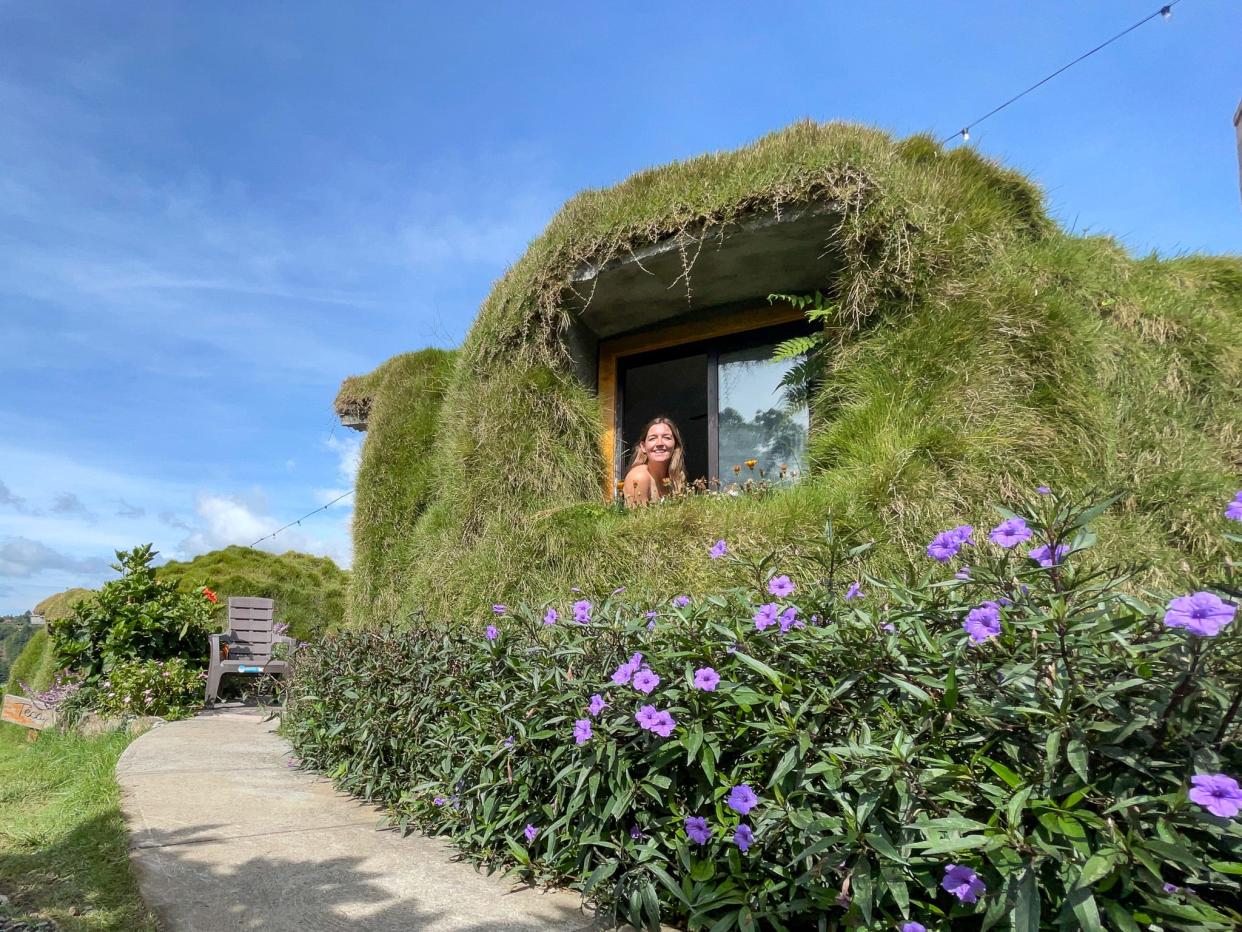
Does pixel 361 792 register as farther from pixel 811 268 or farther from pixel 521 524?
pixel 811 268

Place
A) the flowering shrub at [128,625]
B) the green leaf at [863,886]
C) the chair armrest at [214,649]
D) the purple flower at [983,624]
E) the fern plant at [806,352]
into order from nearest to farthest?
the green leaf at [863,886] → the purple flower at [983,624] → the fern plant at [806,352] → the flowering shrub at [128,625] → the chair armrest at [214,649]

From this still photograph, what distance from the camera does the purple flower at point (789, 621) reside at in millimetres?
1876

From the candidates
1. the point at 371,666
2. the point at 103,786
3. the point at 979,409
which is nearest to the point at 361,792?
the point at 371,666

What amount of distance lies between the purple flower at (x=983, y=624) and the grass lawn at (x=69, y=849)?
2.17m

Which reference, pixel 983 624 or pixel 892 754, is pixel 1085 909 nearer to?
pixel 892 754

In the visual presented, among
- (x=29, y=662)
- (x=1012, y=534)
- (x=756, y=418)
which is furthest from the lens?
(x=29, y=662)

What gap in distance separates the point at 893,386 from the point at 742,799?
130 inches

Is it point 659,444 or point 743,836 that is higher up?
point 659,444

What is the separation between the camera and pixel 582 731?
1.97 meters

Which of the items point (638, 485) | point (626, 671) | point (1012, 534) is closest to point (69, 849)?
point (626, 671)

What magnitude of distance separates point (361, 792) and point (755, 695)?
2426 mm

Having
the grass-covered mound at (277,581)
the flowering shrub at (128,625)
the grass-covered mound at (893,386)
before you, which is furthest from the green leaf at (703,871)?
the grass-covered mound at (277,581)

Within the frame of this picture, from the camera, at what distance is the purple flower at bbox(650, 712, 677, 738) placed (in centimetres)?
178

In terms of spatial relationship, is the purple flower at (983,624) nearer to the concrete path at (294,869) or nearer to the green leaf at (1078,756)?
the green leaf at (1078,756)
